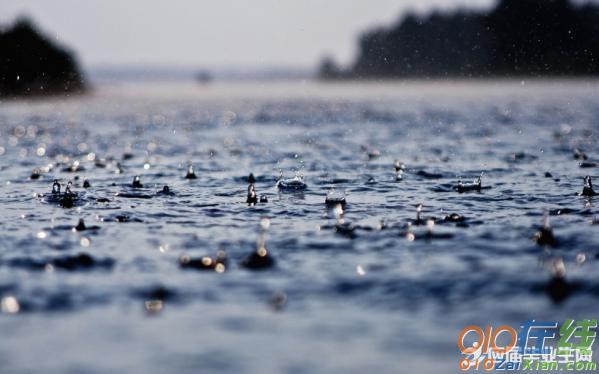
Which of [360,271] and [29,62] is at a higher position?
[29,62]

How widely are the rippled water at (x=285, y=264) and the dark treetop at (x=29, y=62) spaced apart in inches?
1985

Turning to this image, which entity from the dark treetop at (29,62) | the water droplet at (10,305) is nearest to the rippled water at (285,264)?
the water droplet at (10,305)

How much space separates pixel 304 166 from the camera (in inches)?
958

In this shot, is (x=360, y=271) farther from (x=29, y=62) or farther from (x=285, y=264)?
(x=29, y=62)

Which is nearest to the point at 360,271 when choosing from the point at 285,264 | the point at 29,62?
the point at 285,264

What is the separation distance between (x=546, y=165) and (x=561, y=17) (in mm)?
173069

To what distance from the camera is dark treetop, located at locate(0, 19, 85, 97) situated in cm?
7169

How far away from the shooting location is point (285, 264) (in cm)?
1137

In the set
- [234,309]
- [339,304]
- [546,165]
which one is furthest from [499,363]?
[546,165]

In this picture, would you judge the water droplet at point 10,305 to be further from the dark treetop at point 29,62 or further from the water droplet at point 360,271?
the dark treetop at point 29,62

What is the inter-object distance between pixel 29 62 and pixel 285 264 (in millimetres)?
68542

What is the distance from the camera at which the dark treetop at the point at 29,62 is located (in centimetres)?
7169

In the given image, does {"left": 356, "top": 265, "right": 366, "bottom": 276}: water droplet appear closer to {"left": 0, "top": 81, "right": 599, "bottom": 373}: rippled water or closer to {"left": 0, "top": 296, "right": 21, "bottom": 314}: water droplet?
{"left": 0, "top": 81, "right": 599, "bottom": 373}: rippled water

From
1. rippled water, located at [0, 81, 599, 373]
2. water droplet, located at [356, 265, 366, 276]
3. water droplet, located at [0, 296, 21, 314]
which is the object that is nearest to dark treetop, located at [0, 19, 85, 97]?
rippled water, located at [0, 81, 599, 373]
